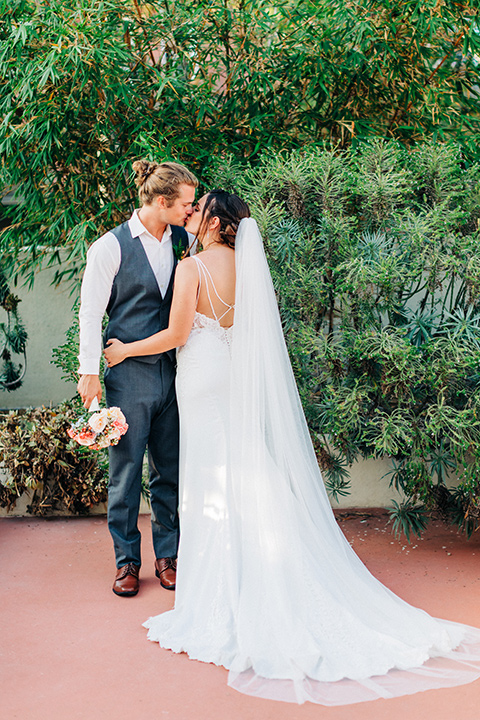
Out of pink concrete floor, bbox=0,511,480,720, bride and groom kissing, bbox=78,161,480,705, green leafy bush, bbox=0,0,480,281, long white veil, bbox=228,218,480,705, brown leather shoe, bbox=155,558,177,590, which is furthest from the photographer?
green leafy bush, bbox=0,0,480,281

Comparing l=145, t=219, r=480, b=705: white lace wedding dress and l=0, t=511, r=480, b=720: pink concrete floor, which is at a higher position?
l=145, t=219, r=480, b=705: white lace wedding dress

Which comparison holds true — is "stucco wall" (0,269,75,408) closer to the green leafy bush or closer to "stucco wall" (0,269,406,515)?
"stucco wall" (0,269,406,515)

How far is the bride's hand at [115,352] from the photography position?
2.79 meters

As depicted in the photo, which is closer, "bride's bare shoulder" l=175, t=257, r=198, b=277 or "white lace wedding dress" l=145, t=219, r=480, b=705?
"white lace wedding dress" l=145, t=219, r=480, b=705

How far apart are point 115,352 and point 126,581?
1011 millimetres

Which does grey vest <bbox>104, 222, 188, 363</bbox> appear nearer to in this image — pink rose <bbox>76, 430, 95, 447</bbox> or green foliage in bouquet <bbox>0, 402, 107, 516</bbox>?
pink rose <bbox>76, 430, 95, 447</bbox>

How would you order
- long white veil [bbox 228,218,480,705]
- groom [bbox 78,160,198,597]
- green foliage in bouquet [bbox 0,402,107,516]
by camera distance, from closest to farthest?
long white veil [bbox 228,218,480,705] < groom [bbox 78,160,198,597] < green foliage in bouquet [bbox 0,402,107,516]

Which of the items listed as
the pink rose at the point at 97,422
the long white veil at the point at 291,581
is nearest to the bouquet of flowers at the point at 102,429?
the pink rose at the point at 97,422

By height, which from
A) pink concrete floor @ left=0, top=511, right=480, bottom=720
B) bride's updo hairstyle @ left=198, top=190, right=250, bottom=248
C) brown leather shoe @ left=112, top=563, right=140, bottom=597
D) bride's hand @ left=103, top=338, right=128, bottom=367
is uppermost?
bride's updo hairstyle @ left=198, top=190, right=250, bottom=248

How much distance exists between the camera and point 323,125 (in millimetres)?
4012

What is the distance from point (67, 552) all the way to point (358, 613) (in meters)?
1.77

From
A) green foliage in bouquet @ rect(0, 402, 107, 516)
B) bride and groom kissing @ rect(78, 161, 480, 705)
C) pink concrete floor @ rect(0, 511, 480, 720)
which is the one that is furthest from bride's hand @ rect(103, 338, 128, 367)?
green foliage in bouquet @ rect(0, 402, 107, 516)

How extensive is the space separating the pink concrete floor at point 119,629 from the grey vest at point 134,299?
1101 millimetres

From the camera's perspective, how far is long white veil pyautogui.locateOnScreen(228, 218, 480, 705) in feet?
6.89
